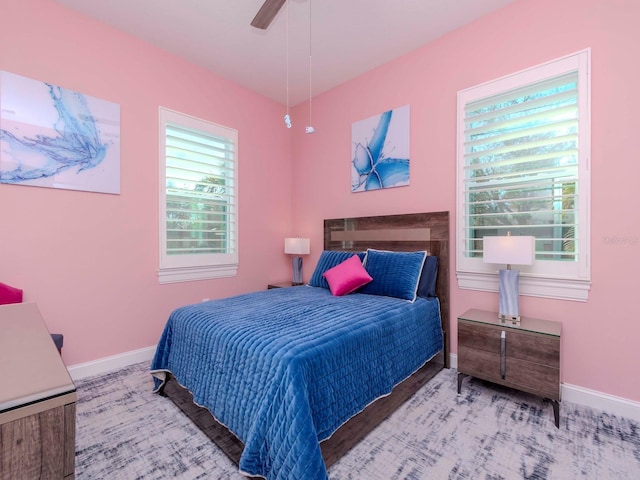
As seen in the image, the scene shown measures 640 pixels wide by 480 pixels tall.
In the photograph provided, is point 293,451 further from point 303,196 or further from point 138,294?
point 303,196

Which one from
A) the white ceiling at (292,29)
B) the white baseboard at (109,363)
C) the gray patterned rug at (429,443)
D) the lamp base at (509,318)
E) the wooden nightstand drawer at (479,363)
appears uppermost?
the white ceiling at (292,29)

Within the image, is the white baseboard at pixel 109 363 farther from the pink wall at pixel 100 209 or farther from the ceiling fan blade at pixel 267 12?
the ceiling fan blade at pixel 267 12

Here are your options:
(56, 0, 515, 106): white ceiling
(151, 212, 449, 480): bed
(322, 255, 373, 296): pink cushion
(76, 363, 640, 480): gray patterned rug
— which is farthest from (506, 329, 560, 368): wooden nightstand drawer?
(56, 0, 515, 106): white ceiling

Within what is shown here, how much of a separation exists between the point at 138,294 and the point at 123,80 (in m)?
2.01

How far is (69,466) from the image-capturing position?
70 centimetres

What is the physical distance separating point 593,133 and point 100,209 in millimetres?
3944

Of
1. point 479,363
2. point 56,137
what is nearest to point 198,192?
point 56,137

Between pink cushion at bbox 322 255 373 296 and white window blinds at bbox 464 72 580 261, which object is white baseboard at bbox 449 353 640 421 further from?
pink cushion at bbox 322 255 373 296

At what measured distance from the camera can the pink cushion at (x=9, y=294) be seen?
2.01 metres

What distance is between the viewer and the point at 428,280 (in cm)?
274

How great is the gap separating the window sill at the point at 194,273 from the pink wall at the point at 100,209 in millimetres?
65

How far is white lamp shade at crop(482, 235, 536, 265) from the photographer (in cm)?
206

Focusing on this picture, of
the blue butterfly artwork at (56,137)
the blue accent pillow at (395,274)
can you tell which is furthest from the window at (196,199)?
the blue accent pillow at (395,274)

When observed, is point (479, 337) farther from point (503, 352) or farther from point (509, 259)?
point (509, 259)
